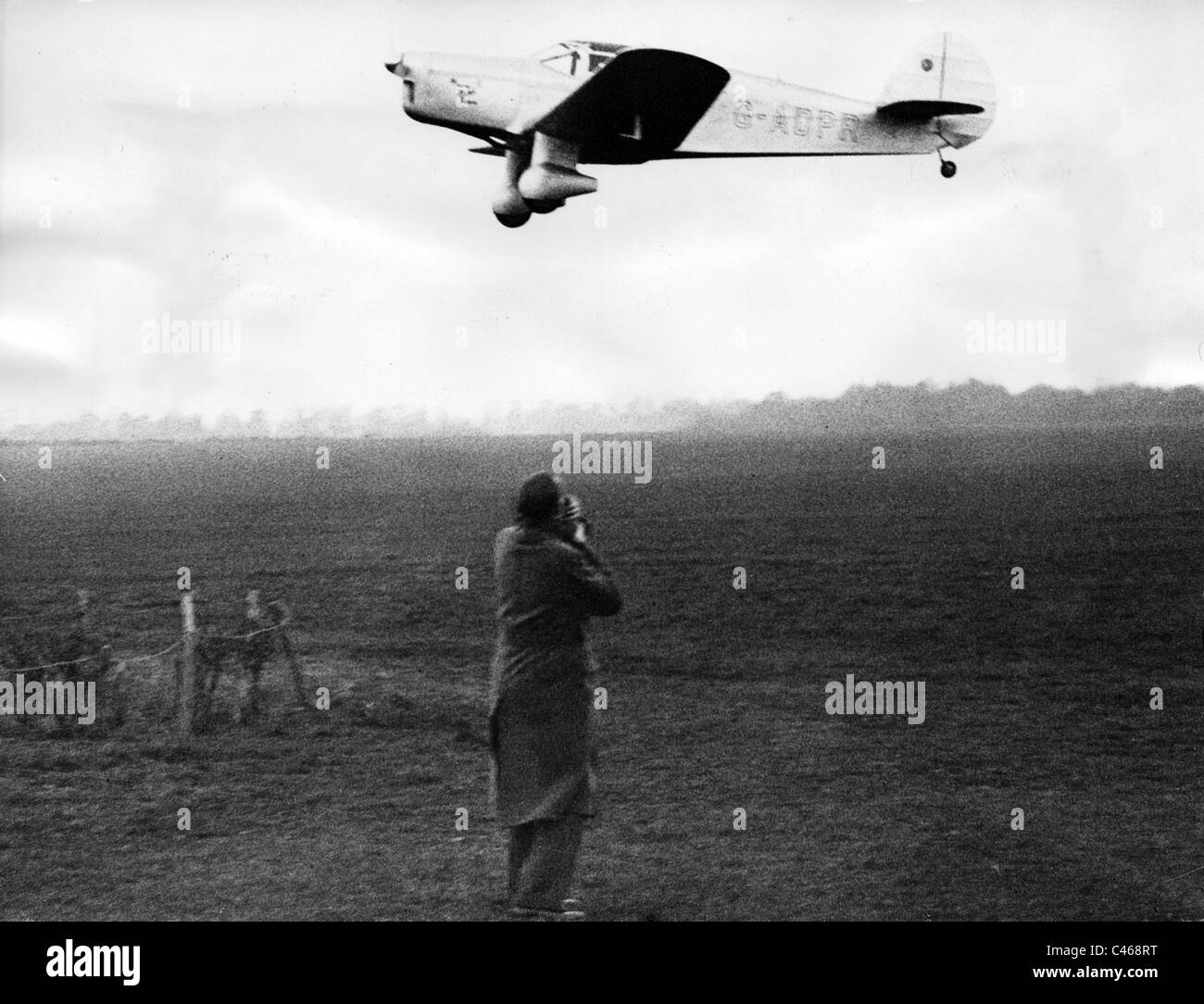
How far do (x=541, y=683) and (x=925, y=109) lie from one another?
3527 millimetres

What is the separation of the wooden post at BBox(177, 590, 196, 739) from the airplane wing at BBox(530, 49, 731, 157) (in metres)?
3.52

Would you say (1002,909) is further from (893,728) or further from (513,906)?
(893,728)

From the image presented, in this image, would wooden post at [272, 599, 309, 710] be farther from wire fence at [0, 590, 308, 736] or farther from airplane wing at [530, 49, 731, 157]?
airplane wing at [530, 49, 731, 157]

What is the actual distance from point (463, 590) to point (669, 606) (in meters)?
2.57

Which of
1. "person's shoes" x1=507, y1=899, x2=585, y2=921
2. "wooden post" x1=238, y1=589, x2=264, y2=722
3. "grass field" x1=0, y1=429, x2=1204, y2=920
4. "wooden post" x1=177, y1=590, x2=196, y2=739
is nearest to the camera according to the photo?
"person's shoes" x1=507, y1=899, x2=585, y2=921

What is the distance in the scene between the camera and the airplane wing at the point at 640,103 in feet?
15.5

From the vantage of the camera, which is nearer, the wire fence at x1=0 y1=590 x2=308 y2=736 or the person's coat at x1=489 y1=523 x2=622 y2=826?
the person's coat at x1=489 y1=523 x2=622 y2=826

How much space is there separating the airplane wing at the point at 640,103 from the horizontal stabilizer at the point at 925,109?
42.6 inches

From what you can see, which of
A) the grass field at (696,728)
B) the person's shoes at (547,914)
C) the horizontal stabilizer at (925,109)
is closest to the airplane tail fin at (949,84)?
the horizontal stabilizer at (925,109)

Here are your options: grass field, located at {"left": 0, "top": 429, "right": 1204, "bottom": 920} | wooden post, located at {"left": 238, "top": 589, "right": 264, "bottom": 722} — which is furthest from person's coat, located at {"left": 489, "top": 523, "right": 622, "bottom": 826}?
wooden post, located at {"left": 238, "top": 589, "right": 264, "bottom": 722}

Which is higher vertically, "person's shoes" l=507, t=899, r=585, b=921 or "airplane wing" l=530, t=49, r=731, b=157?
"airplane wing" l=530, t=49, r=731, b=157

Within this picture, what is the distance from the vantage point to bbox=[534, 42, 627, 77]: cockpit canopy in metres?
5.23

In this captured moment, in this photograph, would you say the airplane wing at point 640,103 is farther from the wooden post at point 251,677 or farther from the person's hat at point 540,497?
the wooden post at point 251,677

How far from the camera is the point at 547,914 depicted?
13.4ft
